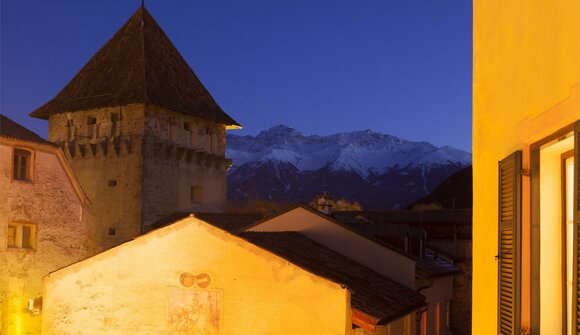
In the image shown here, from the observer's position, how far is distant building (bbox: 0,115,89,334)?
20969 mm

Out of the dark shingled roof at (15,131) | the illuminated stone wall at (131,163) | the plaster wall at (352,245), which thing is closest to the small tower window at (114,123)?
the illuminated stone wall at (131,163)

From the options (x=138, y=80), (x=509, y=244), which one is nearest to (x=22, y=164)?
(x=138, y=80)

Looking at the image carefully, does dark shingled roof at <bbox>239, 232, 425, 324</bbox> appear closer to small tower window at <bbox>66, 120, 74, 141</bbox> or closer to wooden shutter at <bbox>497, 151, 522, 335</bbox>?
wooden shutter at <bbox>497, 151, 522, 335</bbox>

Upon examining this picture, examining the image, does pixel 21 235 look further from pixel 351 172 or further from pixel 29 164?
pixel 351 172

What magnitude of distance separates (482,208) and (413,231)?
15511 mm

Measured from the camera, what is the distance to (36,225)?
2198 cm

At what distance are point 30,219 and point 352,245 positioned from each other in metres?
10.3

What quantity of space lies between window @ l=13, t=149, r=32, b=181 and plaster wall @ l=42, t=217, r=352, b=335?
9.36m

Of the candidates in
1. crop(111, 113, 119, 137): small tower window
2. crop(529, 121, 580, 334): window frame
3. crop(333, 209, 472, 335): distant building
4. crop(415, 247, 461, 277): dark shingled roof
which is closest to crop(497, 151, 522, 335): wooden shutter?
crop(529, 121, 580, 334): window frame

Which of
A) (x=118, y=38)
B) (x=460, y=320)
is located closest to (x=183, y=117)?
(x=118, y=38)

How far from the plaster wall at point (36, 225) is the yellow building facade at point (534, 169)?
18.7m

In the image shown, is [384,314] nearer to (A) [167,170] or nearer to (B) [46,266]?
(B) [46,266]

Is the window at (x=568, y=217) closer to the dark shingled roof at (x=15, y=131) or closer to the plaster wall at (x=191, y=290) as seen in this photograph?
the plaster wall at (x=191, y=290)

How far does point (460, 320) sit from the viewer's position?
960 inches
